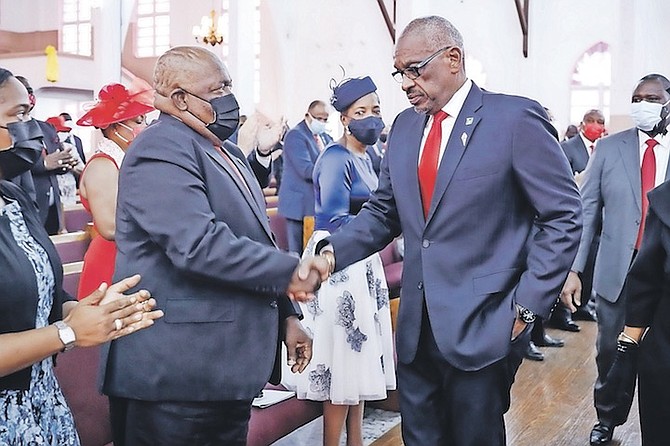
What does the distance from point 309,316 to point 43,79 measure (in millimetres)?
14142

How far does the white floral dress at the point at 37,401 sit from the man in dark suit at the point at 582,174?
14.7 ft

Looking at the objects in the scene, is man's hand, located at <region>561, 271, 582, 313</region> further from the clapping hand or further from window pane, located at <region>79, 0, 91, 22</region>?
window pane, located at <region>79, 0, 91, 22</region>

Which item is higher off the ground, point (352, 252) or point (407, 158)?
point (407, 158)

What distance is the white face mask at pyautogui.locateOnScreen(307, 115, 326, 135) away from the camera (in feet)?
24.6

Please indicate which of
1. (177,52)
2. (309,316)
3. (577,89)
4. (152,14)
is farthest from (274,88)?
(177,52)

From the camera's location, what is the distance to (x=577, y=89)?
16.7 m

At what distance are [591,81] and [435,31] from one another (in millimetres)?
15156

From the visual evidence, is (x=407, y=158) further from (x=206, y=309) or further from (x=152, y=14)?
(x=152, y=14)

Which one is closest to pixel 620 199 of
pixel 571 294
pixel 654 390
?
pixel 571 294

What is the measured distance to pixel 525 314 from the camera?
2295mm

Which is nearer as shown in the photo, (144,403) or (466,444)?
(144,403)

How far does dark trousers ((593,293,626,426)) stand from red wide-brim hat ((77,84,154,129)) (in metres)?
2.21

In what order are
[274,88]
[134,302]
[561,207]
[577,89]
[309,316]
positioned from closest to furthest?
1. [134,302]
2. [561,207]
3. [309,316]
4. [274,88]
5. [577,89]

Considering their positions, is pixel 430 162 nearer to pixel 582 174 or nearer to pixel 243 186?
pixel 243 186
